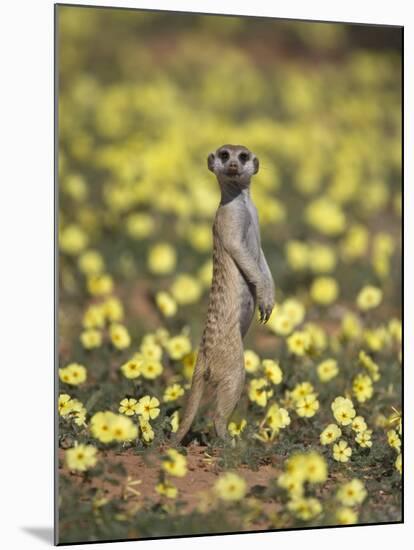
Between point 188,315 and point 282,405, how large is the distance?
225 cm

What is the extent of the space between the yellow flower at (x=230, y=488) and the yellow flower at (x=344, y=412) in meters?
0.85

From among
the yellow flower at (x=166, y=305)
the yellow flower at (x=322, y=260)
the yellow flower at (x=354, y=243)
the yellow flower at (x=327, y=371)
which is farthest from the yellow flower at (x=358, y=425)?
the yellow flower at (x=354, y=243)

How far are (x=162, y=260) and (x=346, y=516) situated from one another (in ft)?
13.9

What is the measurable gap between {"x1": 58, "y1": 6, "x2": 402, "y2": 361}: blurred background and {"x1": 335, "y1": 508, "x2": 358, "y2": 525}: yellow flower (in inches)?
98.2

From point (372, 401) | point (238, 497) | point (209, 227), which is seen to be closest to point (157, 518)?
point (238, 497)

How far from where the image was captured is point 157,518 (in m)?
6.96

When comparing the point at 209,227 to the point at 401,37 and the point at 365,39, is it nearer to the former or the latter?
the point at 365,39

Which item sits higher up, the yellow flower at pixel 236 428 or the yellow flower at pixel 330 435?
the yellow flower at pixel 236 428

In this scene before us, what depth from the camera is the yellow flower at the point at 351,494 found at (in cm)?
733

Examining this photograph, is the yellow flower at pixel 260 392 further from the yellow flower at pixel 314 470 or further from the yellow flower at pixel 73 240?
the yellow flower at pixel 73 240

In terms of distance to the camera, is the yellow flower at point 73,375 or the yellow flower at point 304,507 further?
the yellow flower at point 73,375

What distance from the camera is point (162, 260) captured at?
36.7 ft

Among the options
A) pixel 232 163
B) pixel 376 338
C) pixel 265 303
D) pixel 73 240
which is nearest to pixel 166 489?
pixel 265 303

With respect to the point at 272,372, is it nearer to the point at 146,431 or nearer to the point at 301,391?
the point at 301,391
